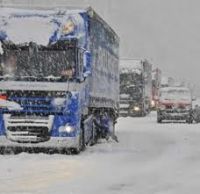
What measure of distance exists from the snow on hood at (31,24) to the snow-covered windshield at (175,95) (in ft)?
68.7

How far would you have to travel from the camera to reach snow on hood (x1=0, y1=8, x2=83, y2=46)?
21203mm

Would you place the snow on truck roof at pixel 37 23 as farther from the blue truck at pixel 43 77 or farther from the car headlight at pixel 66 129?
the car headlight at pixel 66 129

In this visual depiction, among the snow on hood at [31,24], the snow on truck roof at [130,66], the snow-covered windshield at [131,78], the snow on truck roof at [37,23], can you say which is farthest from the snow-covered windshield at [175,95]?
the snow on hood at [31,24]

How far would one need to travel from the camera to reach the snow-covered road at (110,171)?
45.6 feet

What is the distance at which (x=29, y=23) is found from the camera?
21359 millimetres

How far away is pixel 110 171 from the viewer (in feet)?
55.3

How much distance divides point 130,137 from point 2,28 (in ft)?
31.4

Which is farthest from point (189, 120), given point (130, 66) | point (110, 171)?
point (110, 171)

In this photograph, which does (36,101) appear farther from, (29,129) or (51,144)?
(51,144)

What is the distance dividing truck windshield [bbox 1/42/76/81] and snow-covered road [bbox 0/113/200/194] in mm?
1935

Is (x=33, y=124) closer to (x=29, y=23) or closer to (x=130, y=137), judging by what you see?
(x=29, y=23)

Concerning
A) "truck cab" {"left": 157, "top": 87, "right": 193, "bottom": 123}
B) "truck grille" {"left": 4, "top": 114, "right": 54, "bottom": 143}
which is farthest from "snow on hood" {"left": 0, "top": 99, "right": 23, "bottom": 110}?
"truck cab" {"left": 157, "top": 87, "right": 193, "bottom": 123}

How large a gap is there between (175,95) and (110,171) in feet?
85.0

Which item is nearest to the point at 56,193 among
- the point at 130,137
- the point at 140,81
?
the point at 130,137
